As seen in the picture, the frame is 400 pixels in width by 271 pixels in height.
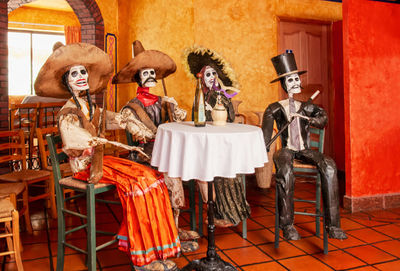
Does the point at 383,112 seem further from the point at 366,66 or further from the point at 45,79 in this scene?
the point at 45,79

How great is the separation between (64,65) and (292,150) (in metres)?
1.89

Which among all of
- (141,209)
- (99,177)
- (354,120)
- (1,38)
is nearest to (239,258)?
(141,209)

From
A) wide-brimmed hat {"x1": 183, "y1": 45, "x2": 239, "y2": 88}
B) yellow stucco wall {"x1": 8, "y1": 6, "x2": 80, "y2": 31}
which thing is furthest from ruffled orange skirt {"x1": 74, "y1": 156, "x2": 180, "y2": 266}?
yellow stucco wall {"x1": 8, "y1": 6, "x2": 80, "y2": 31}

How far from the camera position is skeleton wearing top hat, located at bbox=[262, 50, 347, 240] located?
9.46ft

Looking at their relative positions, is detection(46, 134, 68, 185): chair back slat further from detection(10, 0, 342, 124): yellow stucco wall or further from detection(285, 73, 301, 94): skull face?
detection(10, 0, 342, 124): yellow stucco wall

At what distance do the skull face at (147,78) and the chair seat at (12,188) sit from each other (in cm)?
134

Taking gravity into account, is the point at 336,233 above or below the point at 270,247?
above

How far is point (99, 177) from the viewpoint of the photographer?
249 centimetres

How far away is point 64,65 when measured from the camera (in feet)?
8.66

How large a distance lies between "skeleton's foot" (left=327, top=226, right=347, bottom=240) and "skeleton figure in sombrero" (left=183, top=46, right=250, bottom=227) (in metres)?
0.72

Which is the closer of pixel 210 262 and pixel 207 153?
pixel 207 153

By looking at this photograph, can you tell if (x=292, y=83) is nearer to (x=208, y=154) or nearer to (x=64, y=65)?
(x=208, y=154)

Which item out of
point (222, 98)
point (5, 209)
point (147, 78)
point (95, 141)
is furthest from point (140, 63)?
point (5, 209)

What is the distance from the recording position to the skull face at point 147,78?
A: 328 centimetres
